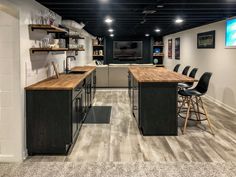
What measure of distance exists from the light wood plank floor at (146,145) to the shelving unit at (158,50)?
29.8ft

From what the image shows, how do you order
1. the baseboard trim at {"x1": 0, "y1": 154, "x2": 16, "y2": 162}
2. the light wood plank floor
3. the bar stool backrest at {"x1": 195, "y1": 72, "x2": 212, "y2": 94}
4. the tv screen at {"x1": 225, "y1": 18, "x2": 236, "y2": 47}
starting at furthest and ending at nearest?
the tv screen at {"x1": 225, "y1": 18, "x2": 236, "y2": 47} → the bar stool backrest at {"x1": 195, "y1": 72, "x2": 212, "y2": 94} → the light wood plank floor → the baseboard trim at {"x1": 0, "y1": 154, "x2": 16, "y2": 162}

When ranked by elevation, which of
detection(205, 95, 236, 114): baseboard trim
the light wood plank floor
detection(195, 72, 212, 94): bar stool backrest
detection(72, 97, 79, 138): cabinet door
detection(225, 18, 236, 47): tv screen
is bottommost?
the light wood plank floor

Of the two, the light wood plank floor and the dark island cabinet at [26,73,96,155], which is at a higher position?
the dark island cabinet at [26,73,96,155]

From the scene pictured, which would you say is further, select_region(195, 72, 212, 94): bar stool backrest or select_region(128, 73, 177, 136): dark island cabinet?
select_region(195, 72, 212, 94): bar stool backrest

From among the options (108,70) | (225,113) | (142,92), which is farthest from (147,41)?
(142,92)

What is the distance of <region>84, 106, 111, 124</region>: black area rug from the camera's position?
5520 millimetres

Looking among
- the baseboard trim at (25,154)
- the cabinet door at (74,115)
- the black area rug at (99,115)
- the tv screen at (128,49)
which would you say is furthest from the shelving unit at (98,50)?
the baseboard trim at (25,154)

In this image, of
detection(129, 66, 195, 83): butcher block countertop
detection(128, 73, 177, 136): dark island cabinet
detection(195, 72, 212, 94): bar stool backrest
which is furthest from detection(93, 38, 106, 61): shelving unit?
detection(128, 73, 177, 136): dark island cabinet

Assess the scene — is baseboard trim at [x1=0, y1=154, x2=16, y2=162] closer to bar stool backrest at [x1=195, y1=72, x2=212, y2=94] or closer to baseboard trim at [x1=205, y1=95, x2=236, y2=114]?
bar stool backrest at [x1=195, y1=72, x2=212, y2=94]

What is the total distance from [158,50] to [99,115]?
30.3ft

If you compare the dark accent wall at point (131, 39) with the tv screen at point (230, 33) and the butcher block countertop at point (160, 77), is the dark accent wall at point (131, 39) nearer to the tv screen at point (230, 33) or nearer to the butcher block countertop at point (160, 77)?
the tv screen at point (230, 33)

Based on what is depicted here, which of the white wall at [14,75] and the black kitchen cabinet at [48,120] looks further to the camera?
the black kitchen cabinet at [48,120]

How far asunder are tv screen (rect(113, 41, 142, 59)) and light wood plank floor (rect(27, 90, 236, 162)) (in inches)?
345

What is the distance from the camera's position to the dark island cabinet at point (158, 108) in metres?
4.46
